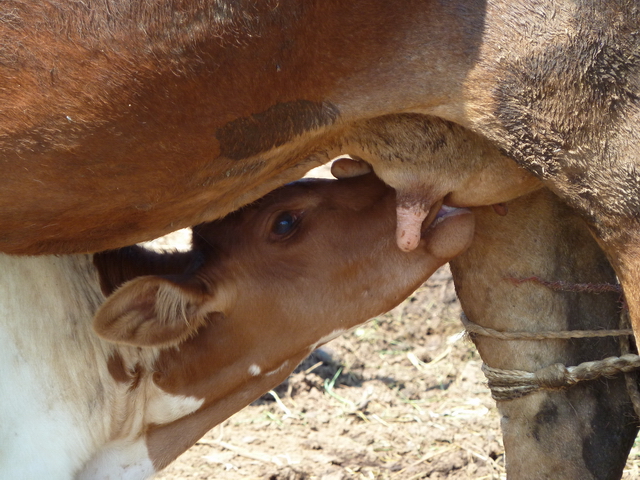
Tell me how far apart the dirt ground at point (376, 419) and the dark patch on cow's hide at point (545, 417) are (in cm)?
60

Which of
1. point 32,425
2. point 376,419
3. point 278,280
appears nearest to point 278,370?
point 278,280

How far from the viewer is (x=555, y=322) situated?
2953 millimetres

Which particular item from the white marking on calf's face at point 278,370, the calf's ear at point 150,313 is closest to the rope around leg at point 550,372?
the white marking on calf's face at point 278,370

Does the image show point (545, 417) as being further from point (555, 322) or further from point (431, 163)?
point (431, 163)

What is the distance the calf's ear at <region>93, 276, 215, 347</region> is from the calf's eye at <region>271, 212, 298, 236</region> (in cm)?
38

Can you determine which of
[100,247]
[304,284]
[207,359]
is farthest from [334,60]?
[207,359]

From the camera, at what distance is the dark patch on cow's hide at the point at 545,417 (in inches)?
116

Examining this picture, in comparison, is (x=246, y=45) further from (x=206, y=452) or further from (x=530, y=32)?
(x=206, y=452)

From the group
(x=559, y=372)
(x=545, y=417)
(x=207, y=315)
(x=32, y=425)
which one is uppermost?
(x=207, y=315)

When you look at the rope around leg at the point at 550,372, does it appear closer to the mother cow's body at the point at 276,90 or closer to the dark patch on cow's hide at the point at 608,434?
the dark patch on cow's hide at the point at 608,434

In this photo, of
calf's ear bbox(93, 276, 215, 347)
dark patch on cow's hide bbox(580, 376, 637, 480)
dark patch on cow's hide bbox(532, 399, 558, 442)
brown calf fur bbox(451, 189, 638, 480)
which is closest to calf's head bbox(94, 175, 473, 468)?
calf's ear bbox(93, 276, 215, 347)

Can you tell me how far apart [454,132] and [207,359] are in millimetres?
1278

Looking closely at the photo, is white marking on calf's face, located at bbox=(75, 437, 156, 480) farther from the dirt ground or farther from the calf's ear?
the dirt ground

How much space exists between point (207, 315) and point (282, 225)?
1.45 ft
